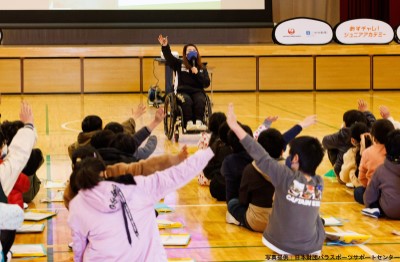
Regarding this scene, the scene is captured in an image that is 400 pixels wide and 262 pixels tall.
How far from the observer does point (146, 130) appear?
5.61 metres

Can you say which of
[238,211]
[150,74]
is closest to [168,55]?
[238,211]

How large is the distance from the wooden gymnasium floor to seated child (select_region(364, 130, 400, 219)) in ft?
0.32

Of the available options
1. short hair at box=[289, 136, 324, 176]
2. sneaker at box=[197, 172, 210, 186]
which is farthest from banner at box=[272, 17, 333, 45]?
short hair at box=[289, 136, 324, 176]

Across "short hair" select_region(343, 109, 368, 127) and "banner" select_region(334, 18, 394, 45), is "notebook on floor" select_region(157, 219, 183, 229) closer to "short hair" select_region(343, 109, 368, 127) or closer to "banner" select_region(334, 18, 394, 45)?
"short hair" select_region(343, 109, 368, 127)

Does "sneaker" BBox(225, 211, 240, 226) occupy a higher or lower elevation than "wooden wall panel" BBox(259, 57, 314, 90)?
lower

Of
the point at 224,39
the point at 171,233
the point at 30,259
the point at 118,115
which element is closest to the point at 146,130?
the point at 171,233

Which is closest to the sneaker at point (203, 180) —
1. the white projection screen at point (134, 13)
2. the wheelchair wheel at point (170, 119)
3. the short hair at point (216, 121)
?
the short hair at point (216, 121)

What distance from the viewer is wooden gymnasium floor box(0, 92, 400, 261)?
15.8ft

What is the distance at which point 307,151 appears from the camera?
4160mm

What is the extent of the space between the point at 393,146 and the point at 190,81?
14.2 ft

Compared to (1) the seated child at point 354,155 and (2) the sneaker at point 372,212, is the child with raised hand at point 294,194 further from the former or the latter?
(1) the seated child at point 354,155

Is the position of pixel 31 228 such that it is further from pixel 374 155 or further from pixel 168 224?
pixel 374 155

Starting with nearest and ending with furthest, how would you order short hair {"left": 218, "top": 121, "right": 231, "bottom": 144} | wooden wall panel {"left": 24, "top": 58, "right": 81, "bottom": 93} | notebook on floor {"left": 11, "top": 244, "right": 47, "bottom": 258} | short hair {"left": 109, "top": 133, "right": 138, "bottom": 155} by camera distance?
notebook on floor {"left": 11, "top": 244, "right": 47, "bottom": 258}, short hair {"left": 109, "top": 133, "right": 138, "bottom": 155}, short hair {"left": 218, "top": 121, "right": 231, "bottom": 144}, wooden wall panel {"left": 24, "top": 58, "right": 81, "bottom": 93}

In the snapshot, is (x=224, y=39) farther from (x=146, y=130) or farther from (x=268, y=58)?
(x=146, y=130)
